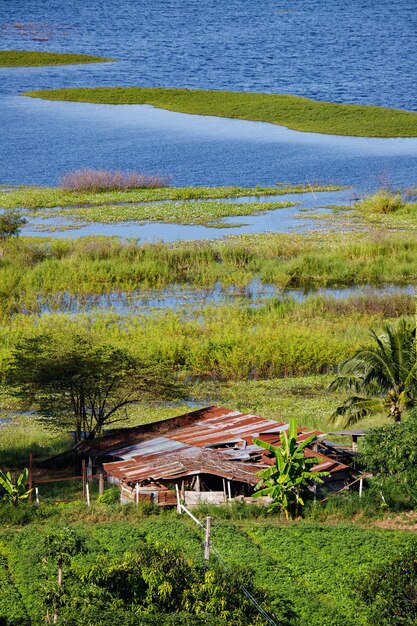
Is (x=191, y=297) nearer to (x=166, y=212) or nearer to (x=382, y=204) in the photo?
(x=166, y=212)

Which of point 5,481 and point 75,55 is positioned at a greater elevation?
point 75,55

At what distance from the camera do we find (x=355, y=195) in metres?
56.2

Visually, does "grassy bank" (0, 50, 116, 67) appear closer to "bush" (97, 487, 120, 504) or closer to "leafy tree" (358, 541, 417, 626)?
"bush" (97, 487, 120, 504)

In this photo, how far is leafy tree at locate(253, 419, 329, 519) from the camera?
20391 millimetres

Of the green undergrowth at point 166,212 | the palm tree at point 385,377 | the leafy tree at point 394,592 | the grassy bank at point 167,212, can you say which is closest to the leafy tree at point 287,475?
the palm tree at point 385,377

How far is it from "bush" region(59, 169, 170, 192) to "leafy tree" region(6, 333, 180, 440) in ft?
101

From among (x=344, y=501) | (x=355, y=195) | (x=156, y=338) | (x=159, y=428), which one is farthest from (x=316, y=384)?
(x=355, y=195)

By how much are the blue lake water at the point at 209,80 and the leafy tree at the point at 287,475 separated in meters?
39.3

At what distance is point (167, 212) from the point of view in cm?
5278

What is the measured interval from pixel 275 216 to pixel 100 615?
39.7 metres

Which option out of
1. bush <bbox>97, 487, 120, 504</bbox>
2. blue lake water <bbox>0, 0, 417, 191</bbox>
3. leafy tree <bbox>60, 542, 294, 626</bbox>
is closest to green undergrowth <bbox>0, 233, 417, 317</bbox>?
blue lake water <bbox>0, 0, 417, 191</bbox>

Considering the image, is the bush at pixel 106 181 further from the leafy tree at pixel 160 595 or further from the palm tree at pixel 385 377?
the leafy tree at pixel 160 595

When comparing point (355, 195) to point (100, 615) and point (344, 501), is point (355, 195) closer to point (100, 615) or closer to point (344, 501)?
point (344, 501)

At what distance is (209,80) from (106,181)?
128ft
